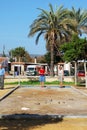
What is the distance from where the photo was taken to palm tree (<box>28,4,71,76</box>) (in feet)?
132

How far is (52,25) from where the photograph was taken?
40312mm

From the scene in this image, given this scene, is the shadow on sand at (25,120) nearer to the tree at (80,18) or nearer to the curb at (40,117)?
the curb at (40,117)

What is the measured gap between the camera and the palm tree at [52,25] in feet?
132

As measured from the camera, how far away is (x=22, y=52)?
101m

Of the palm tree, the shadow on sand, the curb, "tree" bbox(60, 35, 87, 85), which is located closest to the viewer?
the shadow on sand

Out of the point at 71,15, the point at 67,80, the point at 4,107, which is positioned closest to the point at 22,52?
the point at 71,15

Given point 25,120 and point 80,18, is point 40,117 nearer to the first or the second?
point 25,120

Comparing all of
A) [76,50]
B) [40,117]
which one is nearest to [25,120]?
[40,117]

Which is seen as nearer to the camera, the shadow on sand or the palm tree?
the shadow on sand

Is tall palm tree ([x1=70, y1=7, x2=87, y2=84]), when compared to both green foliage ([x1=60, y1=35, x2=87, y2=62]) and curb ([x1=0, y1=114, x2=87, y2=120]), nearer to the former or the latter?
green foliage ([x1=60, y1=35, x2=87, y2=62])

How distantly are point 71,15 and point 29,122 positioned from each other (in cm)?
3544

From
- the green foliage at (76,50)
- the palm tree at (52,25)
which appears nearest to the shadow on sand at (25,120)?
the green foliage at (76,50)

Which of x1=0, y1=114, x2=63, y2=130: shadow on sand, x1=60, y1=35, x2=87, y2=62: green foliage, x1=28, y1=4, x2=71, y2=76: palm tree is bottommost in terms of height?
x1=0, y1=114, x2=63, y2=130: shadow on sand

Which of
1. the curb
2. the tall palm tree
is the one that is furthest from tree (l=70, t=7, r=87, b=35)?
the curb
